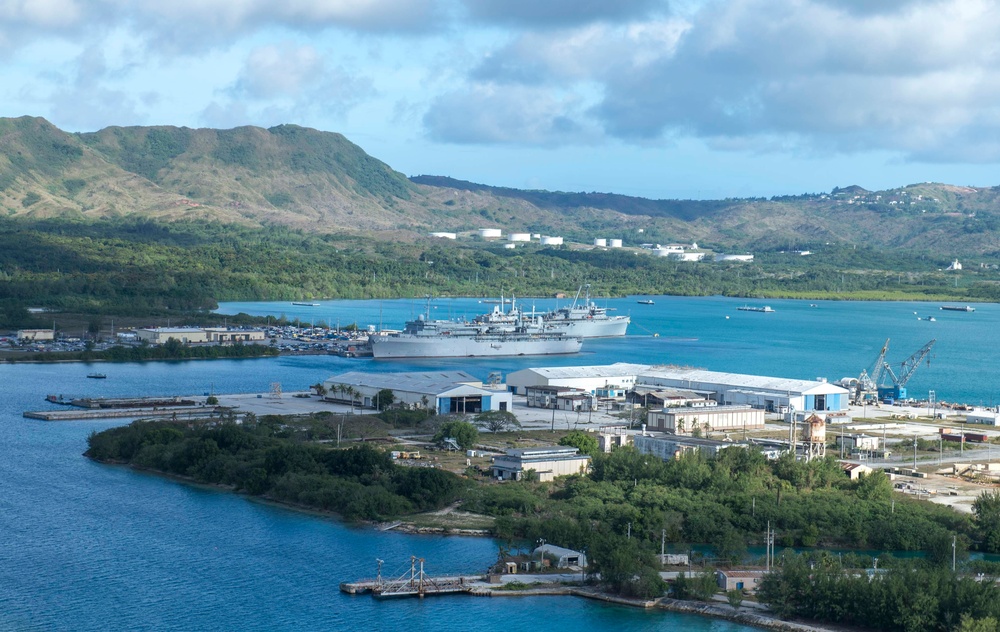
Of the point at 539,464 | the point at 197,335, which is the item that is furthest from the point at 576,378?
the point at 197,335

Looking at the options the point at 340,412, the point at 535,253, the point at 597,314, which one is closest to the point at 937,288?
the point at 535,253

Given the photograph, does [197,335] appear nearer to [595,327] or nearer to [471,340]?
[471,340]

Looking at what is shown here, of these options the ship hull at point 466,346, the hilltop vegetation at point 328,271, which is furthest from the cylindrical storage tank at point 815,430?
the hilltop vegetation at point 328,271

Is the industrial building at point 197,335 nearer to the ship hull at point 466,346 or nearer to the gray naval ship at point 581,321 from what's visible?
the ship hull at point 466,346

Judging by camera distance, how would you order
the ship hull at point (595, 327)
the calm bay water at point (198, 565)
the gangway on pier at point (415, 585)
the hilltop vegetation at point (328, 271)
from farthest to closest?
the hilltop vegetation at point (328, 271), the ship hull at point (595, 327), the gangway on pier at point (415, 585), the calm bay water at point (198, 565)

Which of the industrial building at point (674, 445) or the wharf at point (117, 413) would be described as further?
the wharf at point (117, 413)

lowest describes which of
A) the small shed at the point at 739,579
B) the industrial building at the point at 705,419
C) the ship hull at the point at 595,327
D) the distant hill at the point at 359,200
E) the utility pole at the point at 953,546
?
the small shed at the point at 739,579
